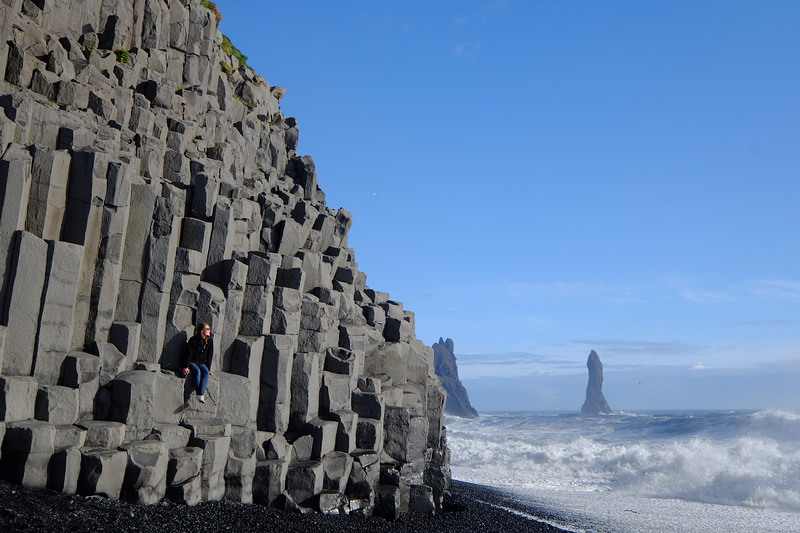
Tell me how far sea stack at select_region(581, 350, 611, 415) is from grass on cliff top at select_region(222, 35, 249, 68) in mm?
136217

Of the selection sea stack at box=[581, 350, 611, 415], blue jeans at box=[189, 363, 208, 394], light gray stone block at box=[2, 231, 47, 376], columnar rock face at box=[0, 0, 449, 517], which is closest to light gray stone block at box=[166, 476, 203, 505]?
columnar rock face at box=[0, 0, 449, 517]

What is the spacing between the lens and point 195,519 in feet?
31.8

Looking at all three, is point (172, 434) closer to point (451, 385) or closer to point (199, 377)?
point (199, 377)

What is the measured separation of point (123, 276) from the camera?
11336mm

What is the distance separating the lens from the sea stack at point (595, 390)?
146 metres

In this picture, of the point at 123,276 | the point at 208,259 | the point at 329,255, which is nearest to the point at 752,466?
the point at 329,255

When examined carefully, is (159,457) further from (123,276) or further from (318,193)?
(318,193)

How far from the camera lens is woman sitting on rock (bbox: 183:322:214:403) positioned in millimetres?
11500

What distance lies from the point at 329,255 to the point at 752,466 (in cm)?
1825

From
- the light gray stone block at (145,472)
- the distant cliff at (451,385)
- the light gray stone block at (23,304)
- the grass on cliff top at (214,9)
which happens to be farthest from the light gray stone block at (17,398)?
the distant cliff at (451,385)

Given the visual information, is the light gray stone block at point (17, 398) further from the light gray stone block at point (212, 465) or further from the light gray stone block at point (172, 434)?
the light gray stone block at point (212, 465)

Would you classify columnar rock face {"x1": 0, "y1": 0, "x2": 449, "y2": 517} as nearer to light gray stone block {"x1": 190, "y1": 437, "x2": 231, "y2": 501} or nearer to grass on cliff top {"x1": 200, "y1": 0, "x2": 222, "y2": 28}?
light gray stone block {"x1": 190, "y1": 437, "x2": 231, "y2": 501}

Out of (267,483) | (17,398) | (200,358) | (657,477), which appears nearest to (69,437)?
(17,398)

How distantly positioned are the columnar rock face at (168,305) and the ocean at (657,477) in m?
5.73
